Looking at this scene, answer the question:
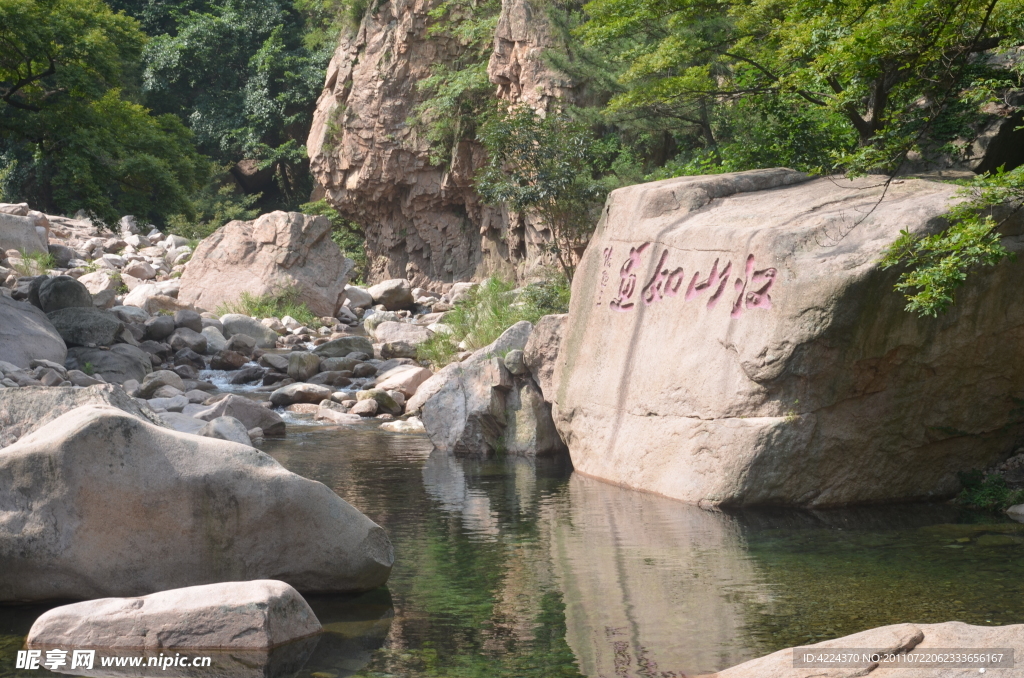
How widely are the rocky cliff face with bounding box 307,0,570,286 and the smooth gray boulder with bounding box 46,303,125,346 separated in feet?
28.1

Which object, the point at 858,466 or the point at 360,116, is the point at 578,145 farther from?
the point at 360,116

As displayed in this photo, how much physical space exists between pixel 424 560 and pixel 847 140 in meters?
6.54

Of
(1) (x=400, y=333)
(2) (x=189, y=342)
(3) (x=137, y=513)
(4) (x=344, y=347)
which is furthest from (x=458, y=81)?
(3) (x=137, y=513)

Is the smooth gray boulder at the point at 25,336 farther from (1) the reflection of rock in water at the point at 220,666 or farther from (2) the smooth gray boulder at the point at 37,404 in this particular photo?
(1) the reflection of rock in water at the point at 220,666

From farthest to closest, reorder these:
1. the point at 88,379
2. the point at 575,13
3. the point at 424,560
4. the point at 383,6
→ 1. the point at 383,6
2. the point at 575,13
3. the point at 88,379
4. the point at 424,560

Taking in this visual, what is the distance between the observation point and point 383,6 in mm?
23484

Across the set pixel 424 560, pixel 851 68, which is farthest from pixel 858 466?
pixel 424 560

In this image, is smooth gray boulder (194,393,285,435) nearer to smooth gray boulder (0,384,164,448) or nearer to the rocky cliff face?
smooth gray boulder (0,384,164,448)

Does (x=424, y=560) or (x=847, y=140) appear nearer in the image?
(x=424, y=560)

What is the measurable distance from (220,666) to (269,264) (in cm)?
1659

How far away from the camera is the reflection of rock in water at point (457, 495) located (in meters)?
6.46

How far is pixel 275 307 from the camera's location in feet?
63.0

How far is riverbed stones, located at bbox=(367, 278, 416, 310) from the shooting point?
22562 millimetres

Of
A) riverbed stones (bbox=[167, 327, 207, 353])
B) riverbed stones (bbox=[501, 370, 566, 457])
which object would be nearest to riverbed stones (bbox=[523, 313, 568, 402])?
riverbed stones (bbox=[501, 370, 566, 457])
